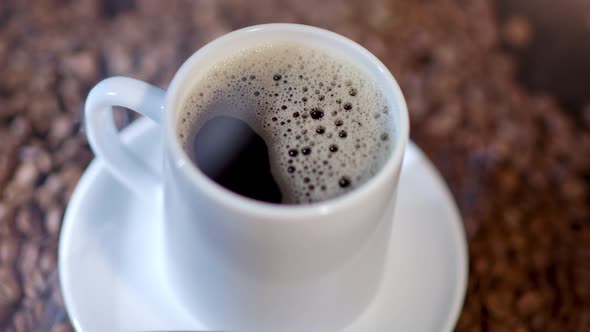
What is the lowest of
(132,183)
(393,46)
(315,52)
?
(393,46)

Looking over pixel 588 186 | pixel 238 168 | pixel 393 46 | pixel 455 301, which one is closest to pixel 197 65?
pixel 238 168

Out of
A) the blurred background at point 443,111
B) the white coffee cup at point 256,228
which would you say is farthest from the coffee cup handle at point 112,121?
the blurred background at point 443,111

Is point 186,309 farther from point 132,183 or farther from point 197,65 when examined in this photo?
point 197,65

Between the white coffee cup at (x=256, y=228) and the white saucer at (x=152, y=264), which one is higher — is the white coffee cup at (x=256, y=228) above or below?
above

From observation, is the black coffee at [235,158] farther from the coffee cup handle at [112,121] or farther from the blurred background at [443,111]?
the blurred background at [443,111]

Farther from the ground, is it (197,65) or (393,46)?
(197,65)

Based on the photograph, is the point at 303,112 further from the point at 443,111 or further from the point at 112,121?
the point at 443,111
